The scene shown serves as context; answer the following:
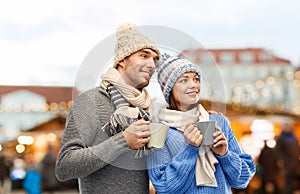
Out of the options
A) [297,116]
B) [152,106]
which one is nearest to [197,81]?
[152,106]

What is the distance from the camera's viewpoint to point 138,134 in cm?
143

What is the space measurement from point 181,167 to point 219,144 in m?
0.13

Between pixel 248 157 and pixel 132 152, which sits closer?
pixel 132 152

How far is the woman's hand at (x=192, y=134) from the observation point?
1497 millimetres

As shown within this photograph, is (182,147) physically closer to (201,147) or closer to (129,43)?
(201,147)

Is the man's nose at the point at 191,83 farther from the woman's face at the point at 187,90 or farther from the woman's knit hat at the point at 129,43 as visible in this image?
the woman's knit hat at the point at 129,43

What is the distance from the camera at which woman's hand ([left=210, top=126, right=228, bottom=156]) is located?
153cm

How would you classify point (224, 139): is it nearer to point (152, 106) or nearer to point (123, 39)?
point (152, 106)

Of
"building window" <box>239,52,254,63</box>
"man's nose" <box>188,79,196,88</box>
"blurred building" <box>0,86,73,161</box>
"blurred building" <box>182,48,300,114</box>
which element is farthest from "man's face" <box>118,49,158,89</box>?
"building window" <box>239,52,254,63</box>

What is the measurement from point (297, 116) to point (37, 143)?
16.4 feet

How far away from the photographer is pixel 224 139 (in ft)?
5.08

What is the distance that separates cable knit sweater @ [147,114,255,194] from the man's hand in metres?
0.11

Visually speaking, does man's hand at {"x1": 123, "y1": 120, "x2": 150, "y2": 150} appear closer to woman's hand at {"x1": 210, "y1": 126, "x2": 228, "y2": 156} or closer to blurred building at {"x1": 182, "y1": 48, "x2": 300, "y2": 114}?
woman's hand at {"x1": 210, "y1": 126, "x2": 228, "y2": 156}

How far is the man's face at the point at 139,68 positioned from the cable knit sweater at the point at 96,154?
95 mm
